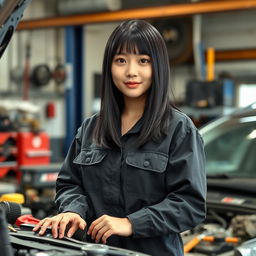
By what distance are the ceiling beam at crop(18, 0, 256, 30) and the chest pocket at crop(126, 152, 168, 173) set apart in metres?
5.91

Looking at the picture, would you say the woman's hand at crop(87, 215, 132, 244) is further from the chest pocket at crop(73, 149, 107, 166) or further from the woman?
the chest pocket at crop(73, 149, 107, 166)

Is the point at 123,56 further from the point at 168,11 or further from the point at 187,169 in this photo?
the point at 168,11

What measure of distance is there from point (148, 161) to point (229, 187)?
4.50 feet

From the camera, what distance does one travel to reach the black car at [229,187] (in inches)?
98.4

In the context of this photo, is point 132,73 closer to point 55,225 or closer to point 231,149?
point 55,225

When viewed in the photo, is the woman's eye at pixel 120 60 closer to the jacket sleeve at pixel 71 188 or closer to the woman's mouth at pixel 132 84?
the woman's mouth at pixel 132 84

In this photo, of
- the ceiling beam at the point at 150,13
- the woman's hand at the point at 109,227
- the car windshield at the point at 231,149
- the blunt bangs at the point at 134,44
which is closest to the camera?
the woman's hand at the point at 109,227

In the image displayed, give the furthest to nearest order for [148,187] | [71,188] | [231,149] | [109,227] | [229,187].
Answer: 1. [231,149]
2. [229,187]
3. [71,188]
4. [148,187]
5. [109,227]

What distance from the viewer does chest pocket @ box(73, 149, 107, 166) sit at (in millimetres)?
1514

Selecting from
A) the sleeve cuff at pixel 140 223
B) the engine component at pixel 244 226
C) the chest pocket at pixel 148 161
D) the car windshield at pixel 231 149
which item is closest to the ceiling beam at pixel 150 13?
the car windshield at pixel 231 149

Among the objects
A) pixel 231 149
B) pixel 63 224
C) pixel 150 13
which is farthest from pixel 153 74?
pixel 150 13

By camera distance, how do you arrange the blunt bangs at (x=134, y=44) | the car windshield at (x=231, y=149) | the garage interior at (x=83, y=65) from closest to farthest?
the blunt bangs at (x=134, y=44)
the car windshield at (x=231, y=149)
the garage interior at (x=83, y=65)

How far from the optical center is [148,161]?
1.44 metres

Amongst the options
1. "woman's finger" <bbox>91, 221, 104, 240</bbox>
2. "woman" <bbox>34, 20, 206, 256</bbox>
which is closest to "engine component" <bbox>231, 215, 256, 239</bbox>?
"woman" <bbox>34, 20, 206, 256</bbox>
